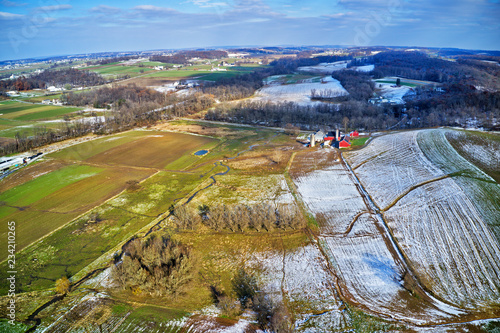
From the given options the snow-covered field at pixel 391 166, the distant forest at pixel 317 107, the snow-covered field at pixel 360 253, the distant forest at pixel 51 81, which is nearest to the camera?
the snow-covered field at pixel 360 253

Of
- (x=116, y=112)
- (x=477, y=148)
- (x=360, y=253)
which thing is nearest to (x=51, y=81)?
(x=116, y=112)

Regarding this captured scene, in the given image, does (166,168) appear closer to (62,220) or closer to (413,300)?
(62,220)

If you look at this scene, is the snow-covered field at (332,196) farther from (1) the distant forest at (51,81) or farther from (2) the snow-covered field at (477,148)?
(1) the distant forest at (51,81)

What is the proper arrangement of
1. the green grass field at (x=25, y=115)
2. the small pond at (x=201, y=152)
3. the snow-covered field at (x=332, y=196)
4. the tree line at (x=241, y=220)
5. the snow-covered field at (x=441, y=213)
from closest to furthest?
the snow-covered field at (x=441, y=213), the tree line at (x=241, y=220), the snow-covered field at (x=332, y=196), the small pond at (x=201, y=152), the green grass field at (x=25, y=115)

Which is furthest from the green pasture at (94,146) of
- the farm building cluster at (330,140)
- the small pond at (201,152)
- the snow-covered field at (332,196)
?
the snow-covered field at (332,196)

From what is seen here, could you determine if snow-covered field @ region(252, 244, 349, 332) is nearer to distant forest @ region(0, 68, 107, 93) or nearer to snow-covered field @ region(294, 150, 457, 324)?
snow-covered field @ region(294, 150, 457, 324)
